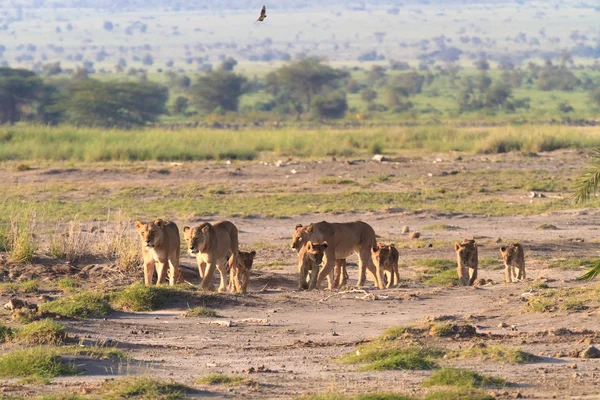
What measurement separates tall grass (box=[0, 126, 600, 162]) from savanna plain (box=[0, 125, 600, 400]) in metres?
2.53

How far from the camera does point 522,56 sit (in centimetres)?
19212

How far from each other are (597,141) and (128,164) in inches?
576

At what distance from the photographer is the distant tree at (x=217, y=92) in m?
73.0

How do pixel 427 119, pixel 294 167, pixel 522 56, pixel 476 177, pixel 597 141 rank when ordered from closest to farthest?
pixel 476 177
pixel 294 167
pixel 597 141
pixel 427 119
pixel 522 56

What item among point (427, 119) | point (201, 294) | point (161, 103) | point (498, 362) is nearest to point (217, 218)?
point (201, 294)

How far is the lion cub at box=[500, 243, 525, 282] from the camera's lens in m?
14.2

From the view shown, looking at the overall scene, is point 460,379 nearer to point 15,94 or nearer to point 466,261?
point 466,261

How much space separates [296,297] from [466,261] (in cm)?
239

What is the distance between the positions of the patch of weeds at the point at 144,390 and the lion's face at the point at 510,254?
6.86 m

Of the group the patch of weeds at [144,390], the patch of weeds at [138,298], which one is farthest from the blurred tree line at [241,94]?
the patch of weeds at [144,390]

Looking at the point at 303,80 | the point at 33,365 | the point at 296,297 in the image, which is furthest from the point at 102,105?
the point at 33,365

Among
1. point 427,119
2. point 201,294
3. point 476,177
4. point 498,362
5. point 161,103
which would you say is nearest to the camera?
point 498,362

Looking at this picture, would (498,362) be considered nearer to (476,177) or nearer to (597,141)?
(476,177)

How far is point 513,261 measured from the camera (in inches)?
563
